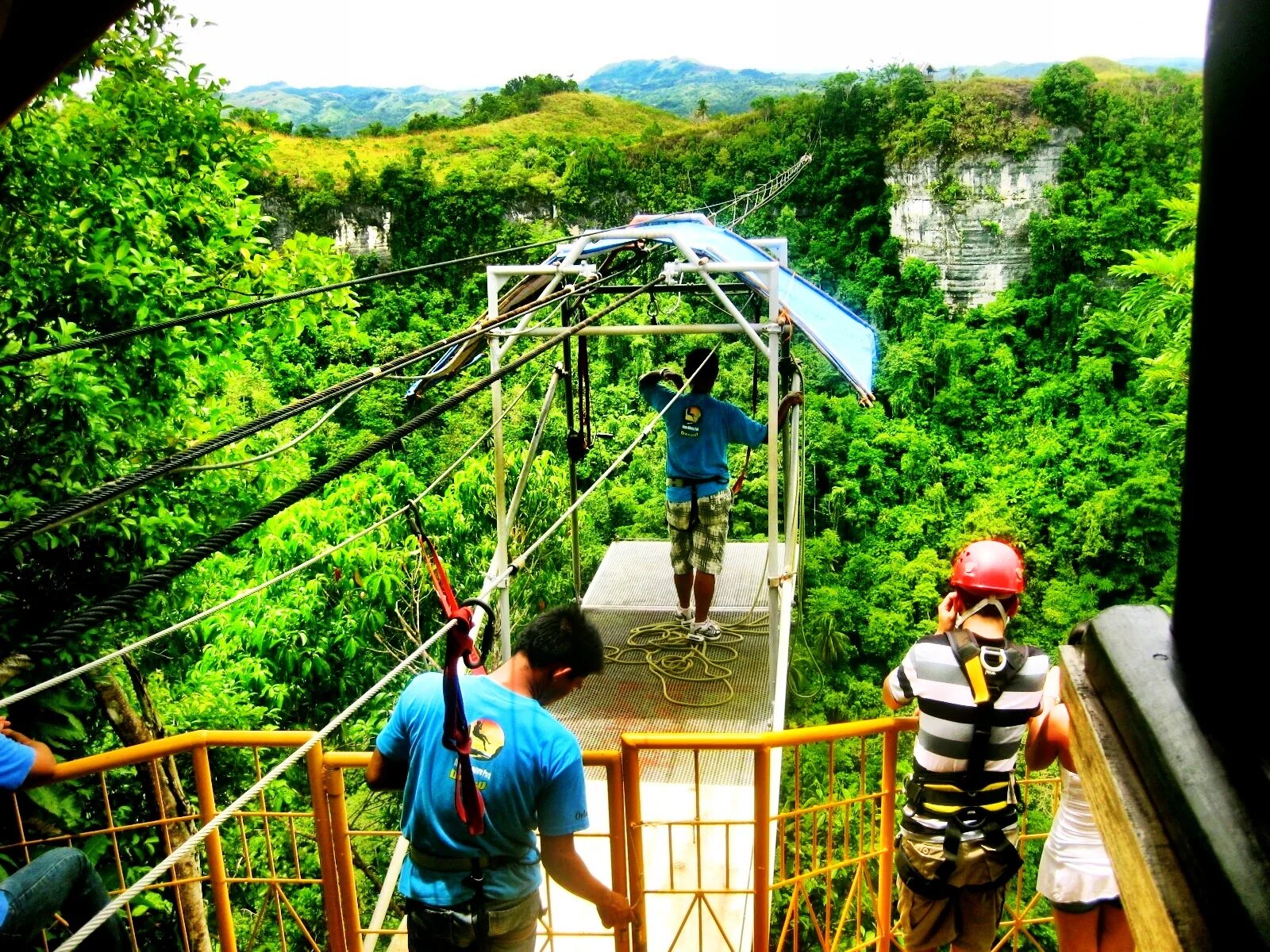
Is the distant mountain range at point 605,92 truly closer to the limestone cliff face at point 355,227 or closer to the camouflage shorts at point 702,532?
the limestone cliff face at point 355,227

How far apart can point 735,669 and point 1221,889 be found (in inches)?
197

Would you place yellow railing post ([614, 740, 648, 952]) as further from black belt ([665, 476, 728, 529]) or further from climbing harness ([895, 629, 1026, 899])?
black belt ([665, 476, 728, 529])

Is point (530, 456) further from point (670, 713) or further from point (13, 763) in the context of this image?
point (13, 763)

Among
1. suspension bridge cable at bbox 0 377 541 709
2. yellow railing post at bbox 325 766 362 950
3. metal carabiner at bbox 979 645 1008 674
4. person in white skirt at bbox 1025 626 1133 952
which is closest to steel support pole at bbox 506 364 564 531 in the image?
suspension bridge cable at bbox 0 377 541 709

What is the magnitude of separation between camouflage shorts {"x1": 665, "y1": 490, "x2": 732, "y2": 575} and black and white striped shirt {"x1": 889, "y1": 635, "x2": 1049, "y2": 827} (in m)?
2.70

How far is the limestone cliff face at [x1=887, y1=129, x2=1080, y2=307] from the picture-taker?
32219 mm

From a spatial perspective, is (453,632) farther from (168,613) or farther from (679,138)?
(679,138)

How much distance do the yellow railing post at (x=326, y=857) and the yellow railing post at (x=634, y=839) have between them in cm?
89

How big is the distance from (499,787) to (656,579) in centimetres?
464

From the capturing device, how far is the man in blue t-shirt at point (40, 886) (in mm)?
2594

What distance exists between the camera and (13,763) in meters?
2.65

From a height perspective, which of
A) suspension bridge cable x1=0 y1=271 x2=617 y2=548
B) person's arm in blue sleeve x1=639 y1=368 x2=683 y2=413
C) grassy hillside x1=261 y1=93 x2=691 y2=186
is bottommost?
person's arm in blue sleeve x1=639 y1=368 x2=683 y2=413

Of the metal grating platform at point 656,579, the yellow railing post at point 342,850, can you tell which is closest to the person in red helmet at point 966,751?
the yellow railing post at point 342,850

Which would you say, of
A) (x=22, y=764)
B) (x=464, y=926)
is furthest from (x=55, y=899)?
(x=464, y=926)
